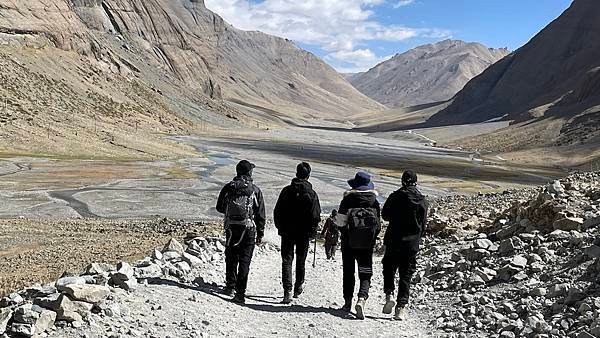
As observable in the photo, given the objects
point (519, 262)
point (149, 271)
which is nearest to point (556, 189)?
point (519, 262)

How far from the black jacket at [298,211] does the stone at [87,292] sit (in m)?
2.99

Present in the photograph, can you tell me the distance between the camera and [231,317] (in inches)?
357

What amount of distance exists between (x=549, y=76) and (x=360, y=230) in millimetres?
178731

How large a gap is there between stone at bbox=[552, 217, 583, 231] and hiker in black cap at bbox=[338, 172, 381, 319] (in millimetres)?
4403

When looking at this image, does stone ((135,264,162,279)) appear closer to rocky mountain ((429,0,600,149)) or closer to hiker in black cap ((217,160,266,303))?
hiker in black cap ((217,160,266,303))

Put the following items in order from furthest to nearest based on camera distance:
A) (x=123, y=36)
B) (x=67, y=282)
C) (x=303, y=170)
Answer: (x=123, y=36) → (x=303, y=170) → (x=67, y=282)

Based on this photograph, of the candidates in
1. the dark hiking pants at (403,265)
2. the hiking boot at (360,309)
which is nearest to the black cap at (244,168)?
the dark hiking pants at (403,265)

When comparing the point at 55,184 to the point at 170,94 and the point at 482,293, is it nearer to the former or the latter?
the point at 482,293

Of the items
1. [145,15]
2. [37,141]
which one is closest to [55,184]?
[37,141]

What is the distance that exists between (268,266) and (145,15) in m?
159

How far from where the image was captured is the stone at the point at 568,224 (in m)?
11.9

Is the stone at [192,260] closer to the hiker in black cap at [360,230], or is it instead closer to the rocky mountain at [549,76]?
the hiker in black cap at [360,230]

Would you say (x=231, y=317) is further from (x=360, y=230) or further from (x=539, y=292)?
(x=539, y=292)

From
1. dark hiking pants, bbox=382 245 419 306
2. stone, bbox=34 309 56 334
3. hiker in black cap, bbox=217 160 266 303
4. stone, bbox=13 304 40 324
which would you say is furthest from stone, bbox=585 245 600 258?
stone, bbox=13 304 40 324
